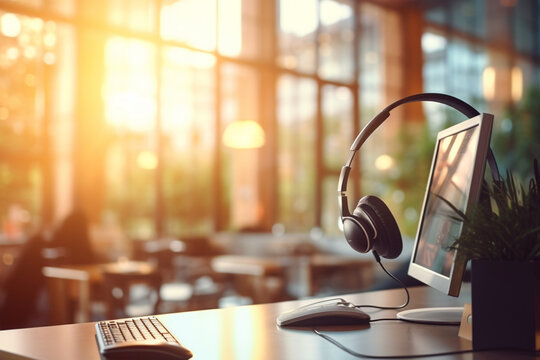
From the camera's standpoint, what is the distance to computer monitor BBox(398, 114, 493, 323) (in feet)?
4.00

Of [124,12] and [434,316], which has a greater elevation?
[124,12]

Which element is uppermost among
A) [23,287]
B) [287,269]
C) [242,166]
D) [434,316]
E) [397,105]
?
[242,166]

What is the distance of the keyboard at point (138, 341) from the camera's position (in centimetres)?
106

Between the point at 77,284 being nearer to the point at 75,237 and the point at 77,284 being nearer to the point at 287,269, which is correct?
the point at 75,237

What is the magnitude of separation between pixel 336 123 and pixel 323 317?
32.0ft

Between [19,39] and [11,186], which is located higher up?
[19,39]

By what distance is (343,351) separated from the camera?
1.11m

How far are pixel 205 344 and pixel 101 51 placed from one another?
301 inches

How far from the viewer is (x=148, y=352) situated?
106cm

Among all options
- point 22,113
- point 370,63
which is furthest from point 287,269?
point 370,63

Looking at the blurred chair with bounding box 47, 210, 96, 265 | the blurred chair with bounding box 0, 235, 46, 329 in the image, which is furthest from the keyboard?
the blurred chair with bounding box 47, 210, 96, 265

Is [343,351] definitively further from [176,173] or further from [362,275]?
[176,173]

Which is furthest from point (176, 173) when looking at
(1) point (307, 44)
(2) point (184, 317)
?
(2) point (184, 317)

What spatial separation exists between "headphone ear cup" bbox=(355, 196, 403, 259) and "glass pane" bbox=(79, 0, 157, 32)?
7340 millimetres
